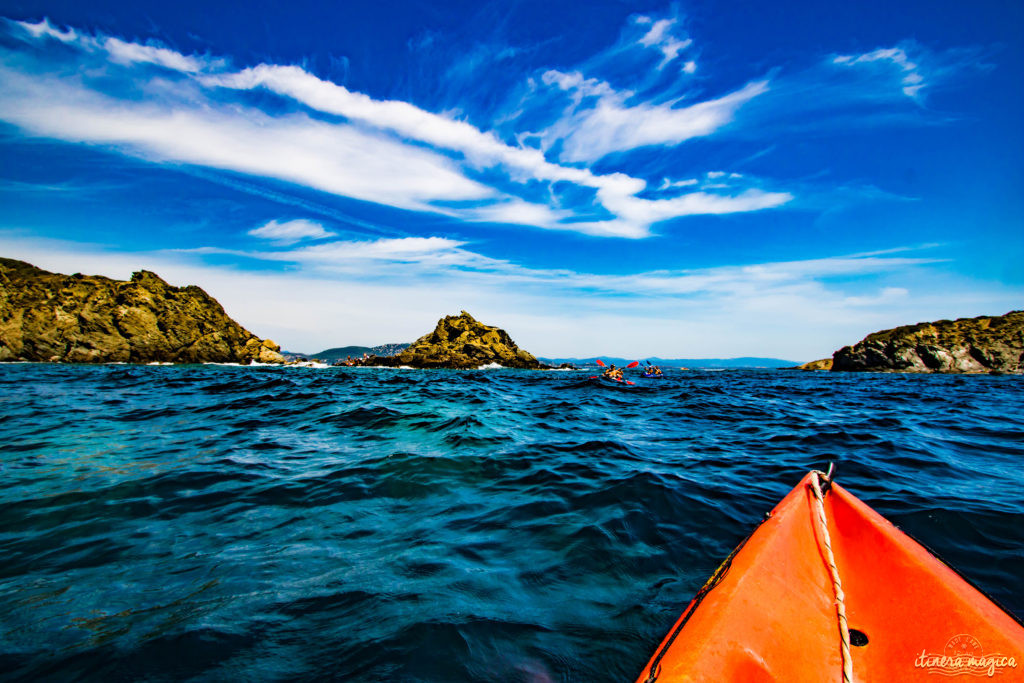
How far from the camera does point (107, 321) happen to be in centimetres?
5309

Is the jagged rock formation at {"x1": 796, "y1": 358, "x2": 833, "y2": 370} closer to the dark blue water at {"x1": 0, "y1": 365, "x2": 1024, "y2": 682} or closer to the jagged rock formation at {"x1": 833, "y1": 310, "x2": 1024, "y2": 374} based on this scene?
the jagged rock formation at {"x1": 833, "y1": 310, "x2": 1024, "y2": 374}

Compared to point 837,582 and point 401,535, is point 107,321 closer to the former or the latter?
point 401,535

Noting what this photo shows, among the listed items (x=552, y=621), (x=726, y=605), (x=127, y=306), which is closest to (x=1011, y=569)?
(x=726, y=605)

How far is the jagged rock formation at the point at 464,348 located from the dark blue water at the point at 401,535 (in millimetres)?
60263

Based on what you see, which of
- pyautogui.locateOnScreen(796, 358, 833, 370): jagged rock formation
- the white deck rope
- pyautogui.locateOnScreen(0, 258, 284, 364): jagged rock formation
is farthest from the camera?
pyautogui.locateOnScreen(796, 358, 833, 370): jagged rock formation

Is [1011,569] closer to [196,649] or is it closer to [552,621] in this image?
[552,621]

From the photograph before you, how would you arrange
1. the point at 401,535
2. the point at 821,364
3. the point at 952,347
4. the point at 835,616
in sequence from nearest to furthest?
the point at 835,616 → the point at 401,535 → the point at 952,347 → the point at 821,364

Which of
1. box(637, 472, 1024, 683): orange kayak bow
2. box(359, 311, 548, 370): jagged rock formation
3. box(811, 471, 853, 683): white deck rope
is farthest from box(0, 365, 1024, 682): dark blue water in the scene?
box(359, 311, 548, 370): jagged rock formation

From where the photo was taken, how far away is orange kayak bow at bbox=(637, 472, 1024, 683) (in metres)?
2.06

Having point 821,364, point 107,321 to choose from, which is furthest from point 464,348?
point 821,364

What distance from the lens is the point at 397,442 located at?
7.92 metres

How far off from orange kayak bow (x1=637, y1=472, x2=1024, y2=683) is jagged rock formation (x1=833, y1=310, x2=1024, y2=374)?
6942 cm

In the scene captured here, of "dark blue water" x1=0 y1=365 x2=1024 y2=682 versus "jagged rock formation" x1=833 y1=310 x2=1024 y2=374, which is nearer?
"dark blue water" x1=0 y1=365 x2=1024 y2=682

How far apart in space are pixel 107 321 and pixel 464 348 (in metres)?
51.5
